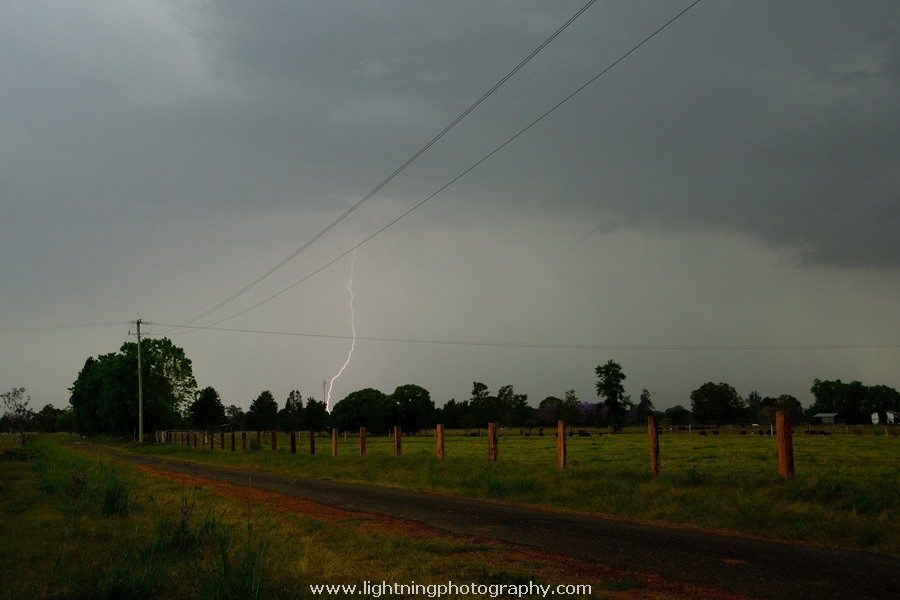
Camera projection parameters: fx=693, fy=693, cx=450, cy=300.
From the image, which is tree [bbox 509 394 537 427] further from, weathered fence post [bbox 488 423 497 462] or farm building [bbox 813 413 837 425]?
weathered fence post [bbox 488 423 497 462]

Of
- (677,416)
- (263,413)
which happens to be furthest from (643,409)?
(263,413)

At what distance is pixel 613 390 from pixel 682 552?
130m

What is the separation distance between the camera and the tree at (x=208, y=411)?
557ft

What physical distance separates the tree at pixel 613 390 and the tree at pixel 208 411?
92392 mm

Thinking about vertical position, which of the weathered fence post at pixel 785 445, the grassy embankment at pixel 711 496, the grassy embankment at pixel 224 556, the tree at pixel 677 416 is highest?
the weathered fence post at pixel 785 445

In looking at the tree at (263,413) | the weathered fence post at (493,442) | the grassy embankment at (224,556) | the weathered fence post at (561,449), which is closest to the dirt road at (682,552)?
the grassy embankment at (224,556)

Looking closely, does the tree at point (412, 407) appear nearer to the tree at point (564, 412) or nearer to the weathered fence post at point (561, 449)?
the tree at point (564, 412)

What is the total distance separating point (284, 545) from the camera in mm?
9164

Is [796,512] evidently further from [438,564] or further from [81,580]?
[81,580]

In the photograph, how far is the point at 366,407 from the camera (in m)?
128

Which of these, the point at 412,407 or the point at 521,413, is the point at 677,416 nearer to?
the point at 521,413

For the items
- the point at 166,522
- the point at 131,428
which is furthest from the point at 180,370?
the point at 166,522

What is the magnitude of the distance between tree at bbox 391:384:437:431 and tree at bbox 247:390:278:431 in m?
51.9

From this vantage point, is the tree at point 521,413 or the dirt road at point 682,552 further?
the tree at point 521,413
